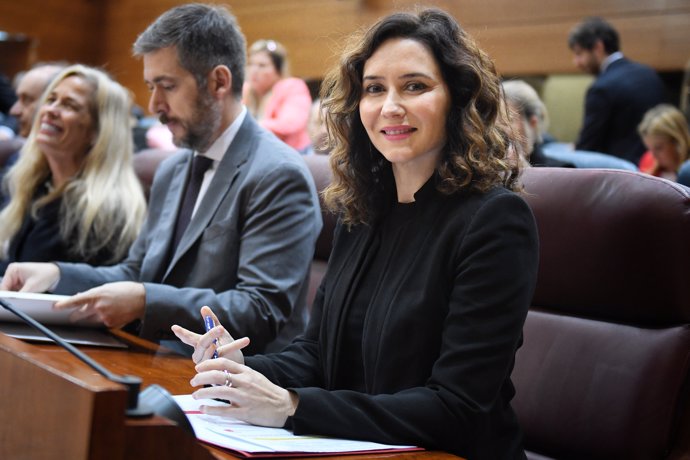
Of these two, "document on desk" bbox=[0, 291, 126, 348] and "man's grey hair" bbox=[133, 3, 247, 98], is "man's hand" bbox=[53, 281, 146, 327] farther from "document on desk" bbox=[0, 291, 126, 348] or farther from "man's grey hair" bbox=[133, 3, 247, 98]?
"man's grey hair" bbox=[133, 3, 247, 98]

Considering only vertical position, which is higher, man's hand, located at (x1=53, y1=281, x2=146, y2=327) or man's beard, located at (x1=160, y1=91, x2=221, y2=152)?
man's beard, located at (x1=160, y1=91, x2=221, y2=152)

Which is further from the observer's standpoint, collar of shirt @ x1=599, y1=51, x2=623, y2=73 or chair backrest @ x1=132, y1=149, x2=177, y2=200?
collar of shirt @ x1=599, y1=51, x2=623, y2=73

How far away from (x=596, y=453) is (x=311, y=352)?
56 centimetres

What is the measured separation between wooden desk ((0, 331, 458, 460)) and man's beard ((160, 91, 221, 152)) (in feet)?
3.06

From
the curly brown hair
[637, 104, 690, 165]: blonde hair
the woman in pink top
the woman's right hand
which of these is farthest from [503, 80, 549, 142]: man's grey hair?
the woman's right hand

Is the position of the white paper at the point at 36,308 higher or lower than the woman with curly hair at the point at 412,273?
lower

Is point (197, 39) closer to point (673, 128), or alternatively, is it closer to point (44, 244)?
point (44, 244)

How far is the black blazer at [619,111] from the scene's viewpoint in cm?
484

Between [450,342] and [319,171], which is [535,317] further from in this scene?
[319,171]

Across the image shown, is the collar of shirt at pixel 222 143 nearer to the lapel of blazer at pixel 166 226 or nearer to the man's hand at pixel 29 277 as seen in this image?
the lapel of blazer at pixel 166 226

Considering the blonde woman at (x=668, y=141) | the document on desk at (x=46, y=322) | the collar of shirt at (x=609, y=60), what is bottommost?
the document on desk at (x=46, y=322)

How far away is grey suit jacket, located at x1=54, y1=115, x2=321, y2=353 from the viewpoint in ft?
6.45

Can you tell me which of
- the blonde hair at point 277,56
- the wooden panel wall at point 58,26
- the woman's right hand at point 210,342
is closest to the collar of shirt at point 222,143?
the woman's right hand at point 210,342

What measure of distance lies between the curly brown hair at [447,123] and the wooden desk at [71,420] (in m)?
0.48
